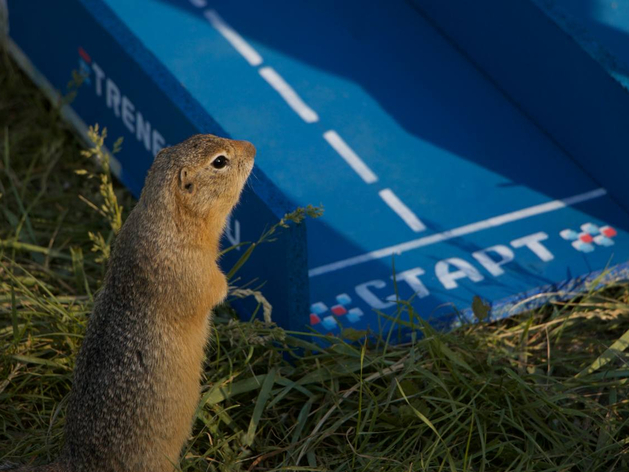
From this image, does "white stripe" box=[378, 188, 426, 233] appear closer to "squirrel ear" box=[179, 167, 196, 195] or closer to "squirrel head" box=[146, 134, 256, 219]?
"squirrel head" box=[146, 134, 256, 219]

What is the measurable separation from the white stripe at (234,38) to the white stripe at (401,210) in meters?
1.06

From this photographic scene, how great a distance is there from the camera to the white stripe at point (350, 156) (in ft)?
15.2

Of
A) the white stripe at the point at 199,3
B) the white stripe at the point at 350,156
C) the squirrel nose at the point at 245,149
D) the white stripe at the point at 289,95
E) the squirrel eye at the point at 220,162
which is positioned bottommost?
the white stripe at the point at 350,156

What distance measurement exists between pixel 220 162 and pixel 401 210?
→ 1447mm

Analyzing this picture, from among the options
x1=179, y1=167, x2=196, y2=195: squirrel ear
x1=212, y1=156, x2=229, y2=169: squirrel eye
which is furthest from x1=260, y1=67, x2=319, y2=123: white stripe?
x1=179, y1=167, x2=196, y2=195: squirrel ear

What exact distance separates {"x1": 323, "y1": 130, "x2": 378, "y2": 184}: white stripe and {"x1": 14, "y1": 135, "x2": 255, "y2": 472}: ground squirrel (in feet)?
4.60

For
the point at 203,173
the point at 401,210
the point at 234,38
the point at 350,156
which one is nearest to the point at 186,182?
the point at 203,173

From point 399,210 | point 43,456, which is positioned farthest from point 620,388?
point 43,456

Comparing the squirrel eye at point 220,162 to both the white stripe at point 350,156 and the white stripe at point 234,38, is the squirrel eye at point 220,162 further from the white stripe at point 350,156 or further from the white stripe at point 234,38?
the white stripe at point 234,38

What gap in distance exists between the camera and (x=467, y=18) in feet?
A: 16.8

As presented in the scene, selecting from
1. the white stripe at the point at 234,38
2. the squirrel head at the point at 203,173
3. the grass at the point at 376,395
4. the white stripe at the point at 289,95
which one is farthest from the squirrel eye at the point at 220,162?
the white stripe at the point at 234,38

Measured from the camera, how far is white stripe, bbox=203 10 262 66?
16.6 ft

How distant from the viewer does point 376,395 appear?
3.64 metres

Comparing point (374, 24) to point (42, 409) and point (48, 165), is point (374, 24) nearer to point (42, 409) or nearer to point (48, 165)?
point (48, 165)
